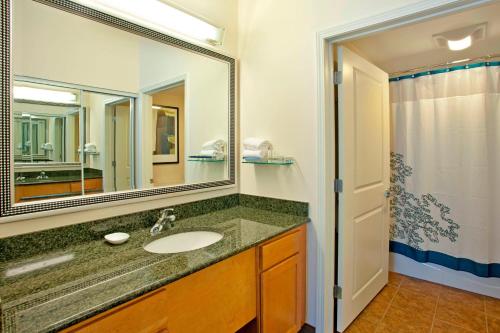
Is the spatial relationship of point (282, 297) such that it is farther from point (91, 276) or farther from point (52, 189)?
point (52, 189)

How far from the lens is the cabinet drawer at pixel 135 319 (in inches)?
31.5

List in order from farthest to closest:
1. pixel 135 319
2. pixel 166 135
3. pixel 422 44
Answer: pixel 422 44
pixel 166 135
pixel 135 319

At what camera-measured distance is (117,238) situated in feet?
4.25

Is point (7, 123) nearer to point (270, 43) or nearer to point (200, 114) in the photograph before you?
point (200, 114)

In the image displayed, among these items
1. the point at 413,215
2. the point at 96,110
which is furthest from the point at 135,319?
the point at 413,215

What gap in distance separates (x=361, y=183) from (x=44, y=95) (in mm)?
1962

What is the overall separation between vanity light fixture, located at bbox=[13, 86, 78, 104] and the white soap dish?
26.0 inches

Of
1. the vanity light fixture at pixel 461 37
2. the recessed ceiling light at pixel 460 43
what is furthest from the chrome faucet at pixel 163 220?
the recessed ceiling light at pixel 460 43

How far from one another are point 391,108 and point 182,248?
2403 mm

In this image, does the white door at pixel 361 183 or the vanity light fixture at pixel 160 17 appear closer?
the vanity light fixture at pixel 160 17

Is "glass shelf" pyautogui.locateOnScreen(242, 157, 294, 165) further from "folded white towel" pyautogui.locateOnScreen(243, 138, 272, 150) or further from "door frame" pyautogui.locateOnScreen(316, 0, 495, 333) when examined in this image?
"door frame" pyautogui.locateOnScreen(316, 0, 495, 333)

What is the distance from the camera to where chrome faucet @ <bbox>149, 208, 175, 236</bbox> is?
4.78 feet

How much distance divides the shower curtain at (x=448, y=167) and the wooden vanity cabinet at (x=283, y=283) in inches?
60.2

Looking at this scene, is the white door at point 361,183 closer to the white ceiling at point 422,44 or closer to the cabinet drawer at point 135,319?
the white ceiling at point 422,44
